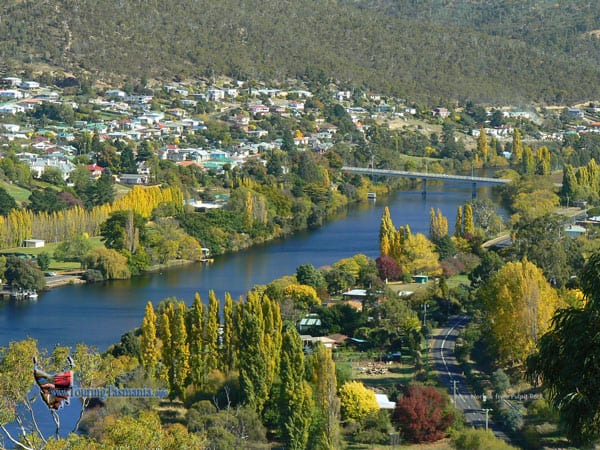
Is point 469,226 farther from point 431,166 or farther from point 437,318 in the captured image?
point 431,166

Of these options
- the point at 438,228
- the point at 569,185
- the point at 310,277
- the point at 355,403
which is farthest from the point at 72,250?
the point at 569,185

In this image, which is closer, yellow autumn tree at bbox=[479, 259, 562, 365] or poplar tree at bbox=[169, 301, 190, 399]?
poplar tree at bbox=[169, 301, 190, 399]

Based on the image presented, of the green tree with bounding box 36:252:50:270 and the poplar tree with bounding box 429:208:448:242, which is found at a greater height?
the poplar tree with bounding box 429:208:448:242

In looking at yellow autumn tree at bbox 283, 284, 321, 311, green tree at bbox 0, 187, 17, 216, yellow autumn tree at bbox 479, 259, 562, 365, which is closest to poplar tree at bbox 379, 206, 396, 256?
yellow autumn tree at bbox 283, 284, 321, 311

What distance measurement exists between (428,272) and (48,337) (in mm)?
6864

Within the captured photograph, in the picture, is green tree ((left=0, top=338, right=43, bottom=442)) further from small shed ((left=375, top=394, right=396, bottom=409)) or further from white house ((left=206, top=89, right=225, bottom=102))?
white house ((left=206, top=89, right=225, bottom=102))

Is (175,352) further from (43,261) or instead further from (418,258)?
(43,261)

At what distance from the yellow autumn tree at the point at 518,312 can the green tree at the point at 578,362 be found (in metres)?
10.5

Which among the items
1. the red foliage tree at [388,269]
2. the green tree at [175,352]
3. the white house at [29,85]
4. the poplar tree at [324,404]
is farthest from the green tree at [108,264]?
the white house at [29,85]

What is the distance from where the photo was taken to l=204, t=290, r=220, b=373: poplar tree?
567 inches

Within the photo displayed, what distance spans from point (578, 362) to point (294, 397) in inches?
335

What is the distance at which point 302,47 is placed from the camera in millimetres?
56500

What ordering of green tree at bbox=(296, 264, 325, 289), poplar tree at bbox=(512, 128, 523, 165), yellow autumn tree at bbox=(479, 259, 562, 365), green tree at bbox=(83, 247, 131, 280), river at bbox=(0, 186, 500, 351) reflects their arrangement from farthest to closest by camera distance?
poplar tree at bbox=(512, 128, 523, 165)
green tree at bbox=(83, 247, 131, 280)
green tree at bbox=(296, 264, 325, 289)
river at bbox=(0, 186, 500, 351)
yellow autumn tree at bbox=(479, 259, 562, 365)

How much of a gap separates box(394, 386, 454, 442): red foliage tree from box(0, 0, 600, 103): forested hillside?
119 ft
